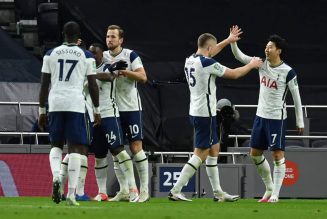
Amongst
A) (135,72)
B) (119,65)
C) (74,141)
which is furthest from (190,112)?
(74,141)

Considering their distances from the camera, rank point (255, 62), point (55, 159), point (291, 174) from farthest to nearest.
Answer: point (291, 174), point (255, 62), point (55, 159)

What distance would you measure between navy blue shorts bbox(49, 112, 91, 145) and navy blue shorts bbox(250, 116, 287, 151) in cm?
356

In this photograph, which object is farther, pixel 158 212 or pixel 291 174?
pixel 291 174

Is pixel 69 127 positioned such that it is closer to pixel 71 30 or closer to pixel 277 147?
pixel 71 30

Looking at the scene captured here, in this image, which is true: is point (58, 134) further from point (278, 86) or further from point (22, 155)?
point (22, 155)

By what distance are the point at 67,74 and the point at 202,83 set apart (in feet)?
9.51

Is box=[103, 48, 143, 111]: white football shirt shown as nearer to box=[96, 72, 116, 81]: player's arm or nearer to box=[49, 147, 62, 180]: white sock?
box=[96, 72, 116, 81]: player's arm

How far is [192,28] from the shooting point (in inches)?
966

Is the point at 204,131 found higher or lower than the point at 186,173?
higher

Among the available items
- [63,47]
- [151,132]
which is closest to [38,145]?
[151,132]

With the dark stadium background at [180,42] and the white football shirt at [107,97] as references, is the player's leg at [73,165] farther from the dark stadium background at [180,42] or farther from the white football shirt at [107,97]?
the dark stadium background at [180,42]

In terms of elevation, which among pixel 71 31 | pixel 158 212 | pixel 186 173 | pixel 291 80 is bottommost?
Answer: pixel 158 212

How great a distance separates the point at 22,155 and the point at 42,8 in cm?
335

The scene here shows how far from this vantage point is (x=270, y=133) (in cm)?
1820
